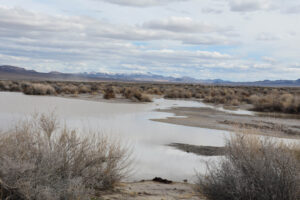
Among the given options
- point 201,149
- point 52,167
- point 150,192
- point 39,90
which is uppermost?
point 39,90

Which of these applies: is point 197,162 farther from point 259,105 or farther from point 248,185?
point 259,105

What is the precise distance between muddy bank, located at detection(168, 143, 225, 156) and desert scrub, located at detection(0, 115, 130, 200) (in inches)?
166

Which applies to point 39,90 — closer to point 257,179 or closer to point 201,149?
point 201,149

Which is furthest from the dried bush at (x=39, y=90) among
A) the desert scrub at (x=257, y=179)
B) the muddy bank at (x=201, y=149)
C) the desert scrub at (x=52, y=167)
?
the desert scrub at (x=257, y=179)

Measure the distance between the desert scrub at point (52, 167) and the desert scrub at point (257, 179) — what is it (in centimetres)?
223

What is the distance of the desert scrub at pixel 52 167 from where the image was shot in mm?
5684

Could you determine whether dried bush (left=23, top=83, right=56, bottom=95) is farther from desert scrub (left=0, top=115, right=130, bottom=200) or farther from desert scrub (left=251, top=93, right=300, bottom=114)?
desert scrub (left=0, top=115, right=130, bottom=200)

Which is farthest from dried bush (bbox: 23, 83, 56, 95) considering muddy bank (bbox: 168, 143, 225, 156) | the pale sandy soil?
the pale sandy soil

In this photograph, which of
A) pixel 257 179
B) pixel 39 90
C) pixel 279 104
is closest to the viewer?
pixel 257 179

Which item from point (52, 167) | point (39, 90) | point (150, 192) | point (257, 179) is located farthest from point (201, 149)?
point (39, 90)

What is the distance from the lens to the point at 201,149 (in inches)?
489

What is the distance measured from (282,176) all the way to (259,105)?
24597mm

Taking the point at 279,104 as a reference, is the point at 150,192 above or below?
below

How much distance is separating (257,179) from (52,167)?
357 centimetres
